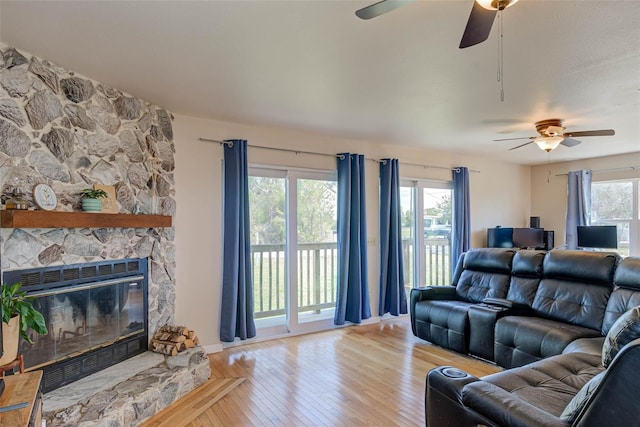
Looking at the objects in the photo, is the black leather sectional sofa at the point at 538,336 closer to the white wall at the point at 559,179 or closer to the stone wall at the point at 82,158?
the stone wall at the point at 82,158

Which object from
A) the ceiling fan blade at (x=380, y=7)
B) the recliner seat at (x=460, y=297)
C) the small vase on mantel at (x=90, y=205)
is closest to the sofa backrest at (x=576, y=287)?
the recliner seat at (x=460, y=297)

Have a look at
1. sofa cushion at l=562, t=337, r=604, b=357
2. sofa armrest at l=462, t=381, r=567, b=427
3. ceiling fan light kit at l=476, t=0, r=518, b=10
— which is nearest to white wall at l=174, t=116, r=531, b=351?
sofa cushion at l=562, t=337, r=604, b=357

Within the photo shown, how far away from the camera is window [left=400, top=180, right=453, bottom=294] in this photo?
18.6ft

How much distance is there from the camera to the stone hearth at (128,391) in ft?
7.47

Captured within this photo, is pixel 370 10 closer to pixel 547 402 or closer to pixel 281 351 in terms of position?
pixel 547 402

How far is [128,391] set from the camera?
101 inches

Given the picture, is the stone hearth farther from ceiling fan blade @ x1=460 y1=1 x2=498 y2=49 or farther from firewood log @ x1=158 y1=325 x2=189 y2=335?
ceiling fan blade @ x1=460 y1=1 x2=498 y2=49

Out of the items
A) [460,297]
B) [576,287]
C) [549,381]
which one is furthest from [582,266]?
[549,381]

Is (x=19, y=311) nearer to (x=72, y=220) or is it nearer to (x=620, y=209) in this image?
(x=72, y=220)

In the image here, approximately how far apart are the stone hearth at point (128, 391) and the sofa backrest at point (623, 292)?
3.38 m

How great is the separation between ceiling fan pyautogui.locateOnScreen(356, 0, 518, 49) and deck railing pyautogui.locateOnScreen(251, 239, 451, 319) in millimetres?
3279

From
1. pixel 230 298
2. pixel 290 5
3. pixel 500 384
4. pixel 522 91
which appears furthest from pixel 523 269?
pixel 290 5

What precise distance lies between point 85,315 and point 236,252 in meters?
1.47

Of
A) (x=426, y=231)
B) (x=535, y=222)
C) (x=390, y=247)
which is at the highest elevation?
(x=535, y=222)
